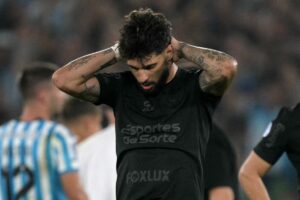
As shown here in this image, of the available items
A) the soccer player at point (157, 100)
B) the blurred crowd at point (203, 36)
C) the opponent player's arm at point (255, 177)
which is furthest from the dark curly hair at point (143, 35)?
the blurred crowd at point (203, 36)

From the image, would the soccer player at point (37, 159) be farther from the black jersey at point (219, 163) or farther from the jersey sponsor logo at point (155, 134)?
the jersey sponsor logo at point (155, 134)

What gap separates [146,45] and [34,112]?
6.26 ft

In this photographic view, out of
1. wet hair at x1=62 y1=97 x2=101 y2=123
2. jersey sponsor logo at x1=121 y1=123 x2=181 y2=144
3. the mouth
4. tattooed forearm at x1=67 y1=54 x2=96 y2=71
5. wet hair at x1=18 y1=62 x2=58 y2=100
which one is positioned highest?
tattooed forearm at x1=67 y1=54 x2=96 y2=71

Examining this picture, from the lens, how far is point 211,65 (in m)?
5.03

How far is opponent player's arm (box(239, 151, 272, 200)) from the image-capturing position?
19.1ft

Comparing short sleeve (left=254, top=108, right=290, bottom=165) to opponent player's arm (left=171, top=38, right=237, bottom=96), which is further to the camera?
short sleeve (left=254, top=108, right=290, bottom=165)

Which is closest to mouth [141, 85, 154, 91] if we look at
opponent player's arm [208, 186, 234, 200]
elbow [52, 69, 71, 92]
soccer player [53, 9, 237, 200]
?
soccer player [53, 9, 237, 200]

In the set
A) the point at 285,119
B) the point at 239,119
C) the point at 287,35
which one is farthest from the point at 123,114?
the point at 287,35

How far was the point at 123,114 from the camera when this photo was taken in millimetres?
5133

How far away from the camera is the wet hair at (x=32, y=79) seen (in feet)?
21.9

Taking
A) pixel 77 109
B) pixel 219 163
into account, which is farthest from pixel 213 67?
pixel 77 109

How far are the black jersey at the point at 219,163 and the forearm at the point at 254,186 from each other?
331mm

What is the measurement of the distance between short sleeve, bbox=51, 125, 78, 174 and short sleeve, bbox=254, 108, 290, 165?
50.7 inches

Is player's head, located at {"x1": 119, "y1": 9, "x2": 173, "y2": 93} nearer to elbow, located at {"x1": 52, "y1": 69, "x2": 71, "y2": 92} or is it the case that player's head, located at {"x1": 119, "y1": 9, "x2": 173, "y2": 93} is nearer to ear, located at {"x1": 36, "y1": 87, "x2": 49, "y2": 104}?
elbow, located at {"x1": 52, "y1": 69, "x2": 71, "y2": 92}
